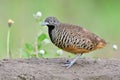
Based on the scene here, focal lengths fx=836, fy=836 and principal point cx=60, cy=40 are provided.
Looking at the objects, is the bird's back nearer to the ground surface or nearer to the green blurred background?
the ground surface

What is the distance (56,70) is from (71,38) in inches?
14.3

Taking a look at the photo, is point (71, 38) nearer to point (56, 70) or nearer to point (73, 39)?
point (73, 39)

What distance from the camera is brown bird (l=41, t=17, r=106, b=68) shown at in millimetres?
8258

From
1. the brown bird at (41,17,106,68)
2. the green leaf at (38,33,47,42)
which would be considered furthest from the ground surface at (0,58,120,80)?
the green leaf at (38,33,47,42)

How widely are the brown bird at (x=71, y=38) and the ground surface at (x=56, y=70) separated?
6.2 inches

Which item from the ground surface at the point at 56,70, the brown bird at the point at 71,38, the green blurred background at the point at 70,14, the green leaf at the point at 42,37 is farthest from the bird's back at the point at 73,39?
the green blurred background at the point at 70,14

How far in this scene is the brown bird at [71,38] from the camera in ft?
27.1

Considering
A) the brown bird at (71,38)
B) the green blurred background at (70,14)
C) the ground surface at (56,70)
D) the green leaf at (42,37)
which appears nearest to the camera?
the ground surface at (56,70)

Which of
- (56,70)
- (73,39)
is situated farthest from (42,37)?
(56,70)

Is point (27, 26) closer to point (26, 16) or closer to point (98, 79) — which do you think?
point (26, 16)

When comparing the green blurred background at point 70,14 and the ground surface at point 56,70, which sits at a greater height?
the green blurred background at point 70,14

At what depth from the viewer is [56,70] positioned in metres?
8.20

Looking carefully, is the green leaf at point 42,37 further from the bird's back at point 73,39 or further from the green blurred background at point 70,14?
the green blurred background at point 70,14

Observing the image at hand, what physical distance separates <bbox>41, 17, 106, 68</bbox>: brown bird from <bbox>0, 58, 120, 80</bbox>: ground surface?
157 mm
